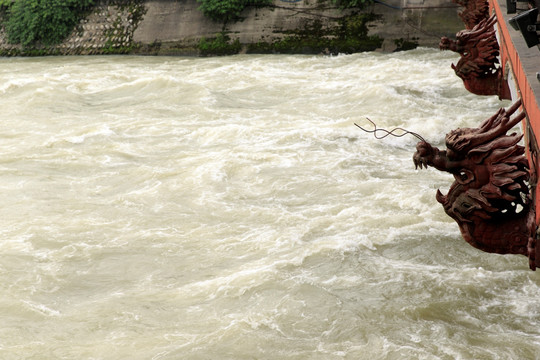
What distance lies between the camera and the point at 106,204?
7.90 meters

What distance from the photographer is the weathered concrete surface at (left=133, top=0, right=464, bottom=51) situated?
17797mm

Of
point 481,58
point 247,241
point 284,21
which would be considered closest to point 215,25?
point 284,21

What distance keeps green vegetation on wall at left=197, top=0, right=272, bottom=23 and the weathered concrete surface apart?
17 cm

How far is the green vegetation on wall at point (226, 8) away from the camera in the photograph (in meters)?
19.8

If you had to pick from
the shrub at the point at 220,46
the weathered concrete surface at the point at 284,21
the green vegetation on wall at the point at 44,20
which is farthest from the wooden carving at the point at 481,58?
the green vegetation on wall at the point at 44,20

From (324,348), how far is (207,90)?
9.78m

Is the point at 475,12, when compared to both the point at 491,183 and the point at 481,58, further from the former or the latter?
the point at 491,183

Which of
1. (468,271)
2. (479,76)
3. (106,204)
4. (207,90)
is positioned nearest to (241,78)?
(207,90)

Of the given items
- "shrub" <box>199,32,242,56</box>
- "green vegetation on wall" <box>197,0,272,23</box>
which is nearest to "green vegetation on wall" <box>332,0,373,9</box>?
"green vegetation on wall" <box>197,0,272,23</box>

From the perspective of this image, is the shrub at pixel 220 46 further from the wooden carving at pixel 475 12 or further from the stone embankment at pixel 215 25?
the wooden carving at pixel 475 12

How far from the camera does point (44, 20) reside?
73.1ft

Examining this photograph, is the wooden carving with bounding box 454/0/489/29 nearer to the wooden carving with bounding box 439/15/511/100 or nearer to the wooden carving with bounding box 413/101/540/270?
the wooden carving with bounding box 439/15/511/100

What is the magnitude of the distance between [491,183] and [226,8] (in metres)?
16.2

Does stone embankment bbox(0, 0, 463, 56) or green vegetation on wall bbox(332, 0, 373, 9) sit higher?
green vegetation on wall bbox(332, 0, 373, 9)
